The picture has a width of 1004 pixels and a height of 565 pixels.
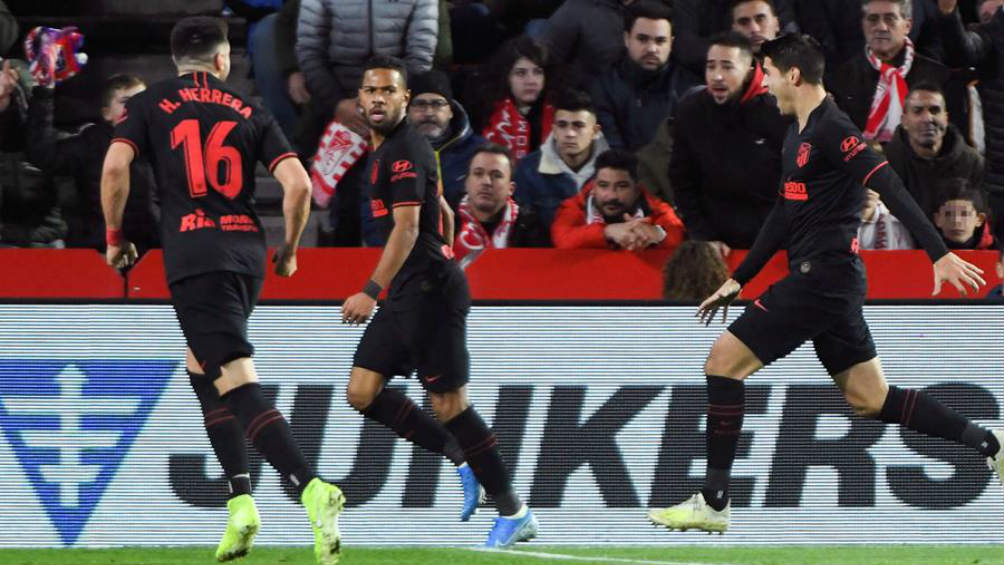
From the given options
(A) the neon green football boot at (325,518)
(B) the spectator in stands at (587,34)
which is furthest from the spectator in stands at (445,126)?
(A) the neon green football boot at (325,518)

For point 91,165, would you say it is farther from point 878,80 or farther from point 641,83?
point 878,80

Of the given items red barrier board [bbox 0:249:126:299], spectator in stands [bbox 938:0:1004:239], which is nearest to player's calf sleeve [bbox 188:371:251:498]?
red barrier board [bbox 0:249:126:299]

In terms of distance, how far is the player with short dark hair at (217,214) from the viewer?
268 inches

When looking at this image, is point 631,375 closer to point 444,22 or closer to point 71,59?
point 444,22

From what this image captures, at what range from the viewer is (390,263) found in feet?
24.5

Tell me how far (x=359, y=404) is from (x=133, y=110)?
1.65 metres

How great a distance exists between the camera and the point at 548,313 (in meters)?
8.22

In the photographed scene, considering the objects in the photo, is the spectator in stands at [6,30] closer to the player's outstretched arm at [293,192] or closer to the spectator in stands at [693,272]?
the spectator in stands at [693,272]

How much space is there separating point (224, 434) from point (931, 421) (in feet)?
9.06

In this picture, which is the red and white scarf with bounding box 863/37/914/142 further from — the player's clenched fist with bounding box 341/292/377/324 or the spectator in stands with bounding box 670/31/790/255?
the player's clenched fist with bounding box 341/292/377/324

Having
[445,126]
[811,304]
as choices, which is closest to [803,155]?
[811,304]

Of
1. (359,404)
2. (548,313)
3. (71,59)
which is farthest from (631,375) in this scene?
(71,59)

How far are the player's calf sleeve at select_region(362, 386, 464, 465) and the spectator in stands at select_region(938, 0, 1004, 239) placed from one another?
371cm

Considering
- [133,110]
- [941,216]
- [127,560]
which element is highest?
[133,110]
